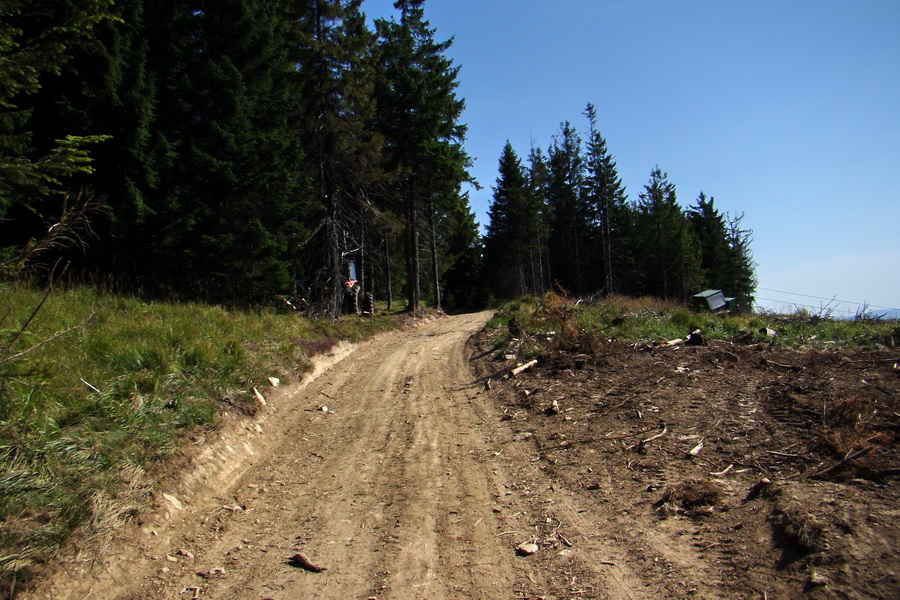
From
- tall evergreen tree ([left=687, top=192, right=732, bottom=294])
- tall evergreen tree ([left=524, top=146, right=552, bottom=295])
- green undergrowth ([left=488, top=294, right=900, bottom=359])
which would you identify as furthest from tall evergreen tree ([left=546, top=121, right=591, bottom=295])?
green undergrowth ([left=488, top=294, right=900, bottom=359])

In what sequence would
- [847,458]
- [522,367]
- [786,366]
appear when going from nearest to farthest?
[847,458]
[786,366]
[522,367]

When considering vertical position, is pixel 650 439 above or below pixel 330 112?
below

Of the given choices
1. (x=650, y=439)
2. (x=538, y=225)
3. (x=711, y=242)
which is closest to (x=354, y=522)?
(x=650, y=439)

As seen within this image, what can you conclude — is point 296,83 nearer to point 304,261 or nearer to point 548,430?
point 304,261

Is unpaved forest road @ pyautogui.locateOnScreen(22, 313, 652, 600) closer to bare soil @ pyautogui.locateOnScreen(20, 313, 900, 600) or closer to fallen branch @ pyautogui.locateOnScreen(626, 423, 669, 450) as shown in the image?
bare soil @ pyautogui.locateOnScreen(20, 313, 900, 600)

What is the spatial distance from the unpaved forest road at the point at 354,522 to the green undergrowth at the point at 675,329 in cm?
458

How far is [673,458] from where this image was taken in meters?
5.30

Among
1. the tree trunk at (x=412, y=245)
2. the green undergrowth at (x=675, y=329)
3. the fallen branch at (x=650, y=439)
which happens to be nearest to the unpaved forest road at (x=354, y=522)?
the fallen branch at (x=650, y=439)

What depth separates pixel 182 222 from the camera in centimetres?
1343

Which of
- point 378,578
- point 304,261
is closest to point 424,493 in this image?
point 378,578

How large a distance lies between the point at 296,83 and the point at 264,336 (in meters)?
13.5

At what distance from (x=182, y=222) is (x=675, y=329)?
45.8ft

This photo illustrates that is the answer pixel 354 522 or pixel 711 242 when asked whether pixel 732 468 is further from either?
pixel 711 242

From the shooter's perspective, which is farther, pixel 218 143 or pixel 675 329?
pixel 218 143
